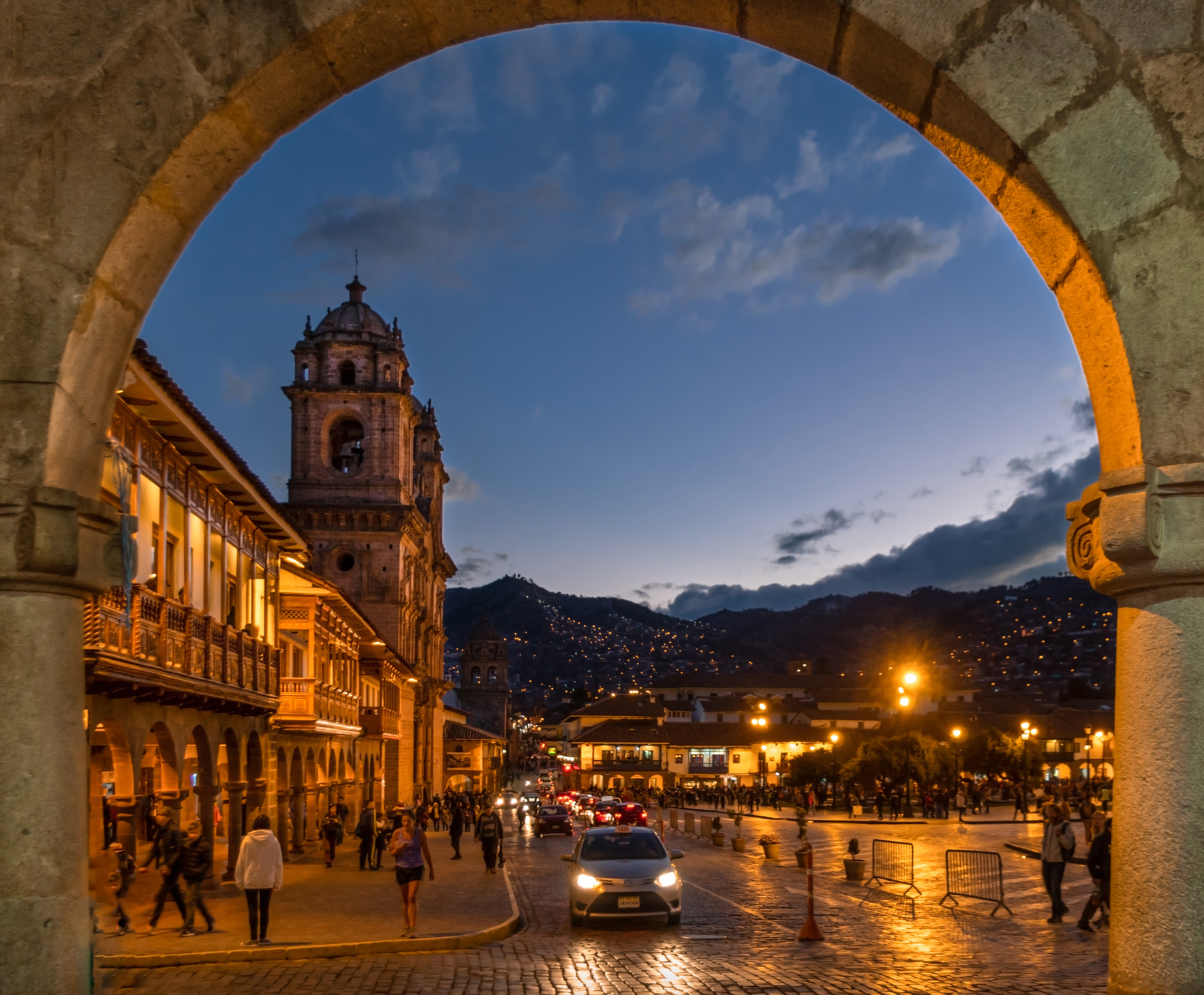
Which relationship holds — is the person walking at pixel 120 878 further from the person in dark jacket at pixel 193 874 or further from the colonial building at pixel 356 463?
the colonial building at pixel 356 463

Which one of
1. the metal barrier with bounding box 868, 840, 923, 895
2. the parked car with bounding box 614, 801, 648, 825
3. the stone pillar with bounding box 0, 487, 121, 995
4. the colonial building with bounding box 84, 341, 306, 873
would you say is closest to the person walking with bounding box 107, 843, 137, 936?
the colonial building with bounding box 84, 341, 306, 873

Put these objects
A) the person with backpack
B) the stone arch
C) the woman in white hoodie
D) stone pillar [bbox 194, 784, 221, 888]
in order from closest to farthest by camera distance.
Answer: the stone arch < the woman in white hoodie < stone pillar [bbox 194, 784, 221, 888] < the person with backpack

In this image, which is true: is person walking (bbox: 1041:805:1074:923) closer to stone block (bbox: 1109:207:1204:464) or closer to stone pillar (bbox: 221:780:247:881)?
stone block (bbox: 1109:207:1204:464)

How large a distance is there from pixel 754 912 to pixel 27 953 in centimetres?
1608

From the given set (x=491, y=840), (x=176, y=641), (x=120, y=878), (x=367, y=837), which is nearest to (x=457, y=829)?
(x=367, y=837)

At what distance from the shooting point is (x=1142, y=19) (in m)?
4.27

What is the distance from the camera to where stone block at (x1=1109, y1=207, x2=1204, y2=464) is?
13.4 ft

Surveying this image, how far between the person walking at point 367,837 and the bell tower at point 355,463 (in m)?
42.7

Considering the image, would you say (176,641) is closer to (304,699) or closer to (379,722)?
(304,699)

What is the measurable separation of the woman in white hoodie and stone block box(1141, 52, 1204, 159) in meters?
12.3

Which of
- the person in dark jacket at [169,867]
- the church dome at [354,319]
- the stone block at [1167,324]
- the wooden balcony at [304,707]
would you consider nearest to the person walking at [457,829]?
the wooden balcony at [304,707]

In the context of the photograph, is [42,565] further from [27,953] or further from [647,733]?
[647,733]

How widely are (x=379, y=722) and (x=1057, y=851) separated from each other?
39.0 meters

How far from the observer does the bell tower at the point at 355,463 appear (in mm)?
71812
